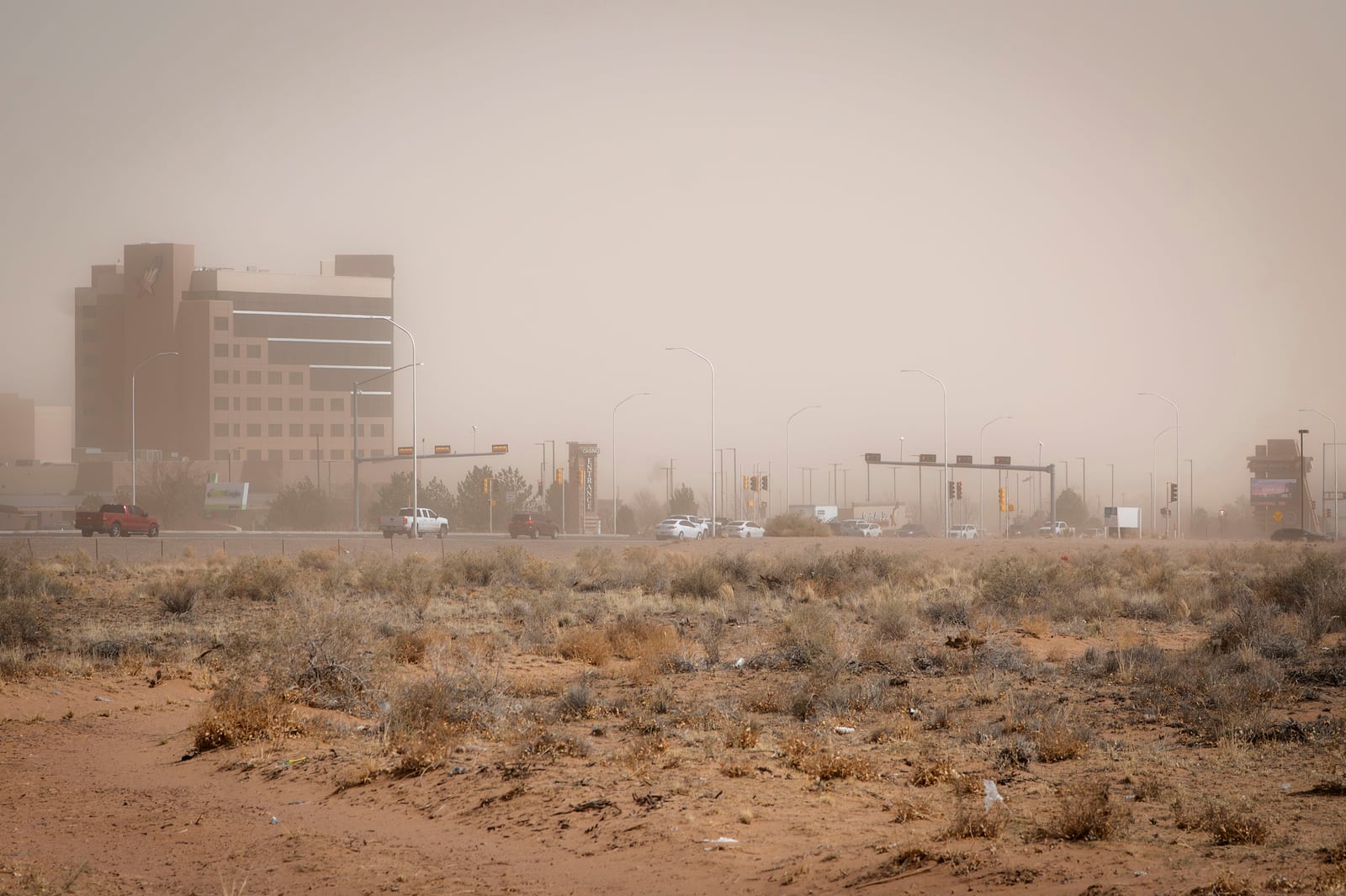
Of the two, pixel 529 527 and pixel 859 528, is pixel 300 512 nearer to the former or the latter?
pixel 529 527

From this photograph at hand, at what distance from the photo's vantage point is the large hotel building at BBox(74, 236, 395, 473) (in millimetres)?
154250

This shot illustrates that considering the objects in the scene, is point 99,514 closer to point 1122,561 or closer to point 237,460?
point 1122,561

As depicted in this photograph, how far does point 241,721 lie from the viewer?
550 inches

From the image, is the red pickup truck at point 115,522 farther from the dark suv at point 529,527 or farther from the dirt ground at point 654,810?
the dirt ground at point 654,810

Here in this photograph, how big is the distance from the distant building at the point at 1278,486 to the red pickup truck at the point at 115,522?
366ft

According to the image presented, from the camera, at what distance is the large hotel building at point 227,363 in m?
154

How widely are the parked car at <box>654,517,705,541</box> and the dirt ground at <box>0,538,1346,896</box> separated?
54.7 metres

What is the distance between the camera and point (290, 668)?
52.8 feet

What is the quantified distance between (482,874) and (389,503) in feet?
369

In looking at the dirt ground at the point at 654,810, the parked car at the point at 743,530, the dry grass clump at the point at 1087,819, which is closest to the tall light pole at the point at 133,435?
the parked car at the point at 743,530

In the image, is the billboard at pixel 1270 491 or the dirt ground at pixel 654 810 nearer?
the dirt ground at pixel 654 810

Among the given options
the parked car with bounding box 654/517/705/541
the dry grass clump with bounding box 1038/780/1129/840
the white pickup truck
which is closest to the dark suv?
the white pickup truck

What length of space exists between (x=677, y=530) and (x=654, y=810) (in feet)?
198

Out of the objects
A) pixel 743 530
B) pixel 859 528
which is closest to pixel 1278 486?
pixel 859 528
